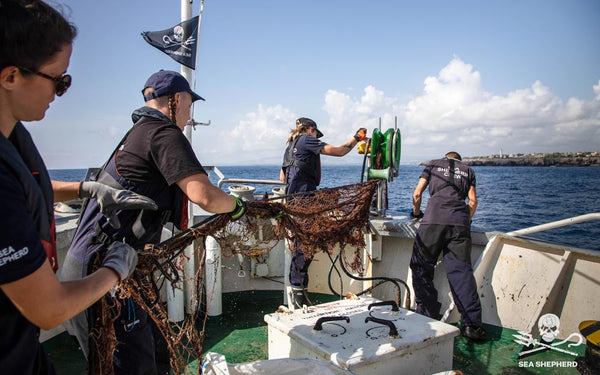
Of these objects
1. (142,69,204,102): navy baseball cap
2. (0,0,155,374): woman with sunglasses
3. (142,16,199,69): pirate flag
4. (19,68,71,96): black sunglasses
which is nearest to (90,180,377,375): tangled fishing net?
(0,0,155,374): woman with sunglasses

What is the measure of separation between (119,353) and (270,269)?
3.27 meters

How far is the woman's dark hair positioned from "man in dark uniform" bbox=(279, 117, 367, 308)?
3.49m

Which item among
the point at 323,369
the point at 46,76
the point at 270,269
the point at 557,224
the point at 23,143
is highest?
the point at 46,76

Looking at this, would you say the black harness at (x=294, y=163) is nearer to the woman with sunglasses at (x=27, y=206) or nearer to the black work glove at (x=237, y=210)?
the black work glove at (x=237, y=210)

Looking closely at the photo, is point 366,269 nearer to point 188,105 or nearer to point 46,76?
point 188,105

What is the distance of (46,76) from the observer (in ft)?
3.83

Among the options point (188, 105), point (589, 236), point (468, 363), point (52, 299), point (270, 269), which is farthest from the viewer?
point (589, 236)

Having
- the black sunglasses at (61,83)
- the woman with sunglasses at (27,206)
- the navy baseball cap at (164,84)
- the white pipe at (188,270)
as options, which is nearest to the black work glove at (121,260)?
the woman with sunglasses at (27,206)

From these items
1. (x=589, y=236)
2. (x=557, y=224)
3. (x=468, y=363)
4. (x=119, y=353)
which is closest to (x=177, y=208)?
(x=119, y=353)

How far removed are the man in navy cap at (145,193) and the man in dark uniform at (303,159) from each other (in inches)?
92.1

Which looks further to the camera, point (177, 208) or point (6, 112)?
point (177, 208)

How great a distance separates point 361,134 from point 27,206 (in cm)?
380

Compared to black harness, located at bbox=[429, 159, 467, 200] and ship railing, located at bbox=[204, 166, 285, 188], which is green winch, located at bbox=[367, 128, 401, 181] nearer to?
black harness, located at bbox=[429, 159, 467, 200]

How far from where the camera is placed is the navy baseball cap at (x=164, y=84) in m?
2.27
